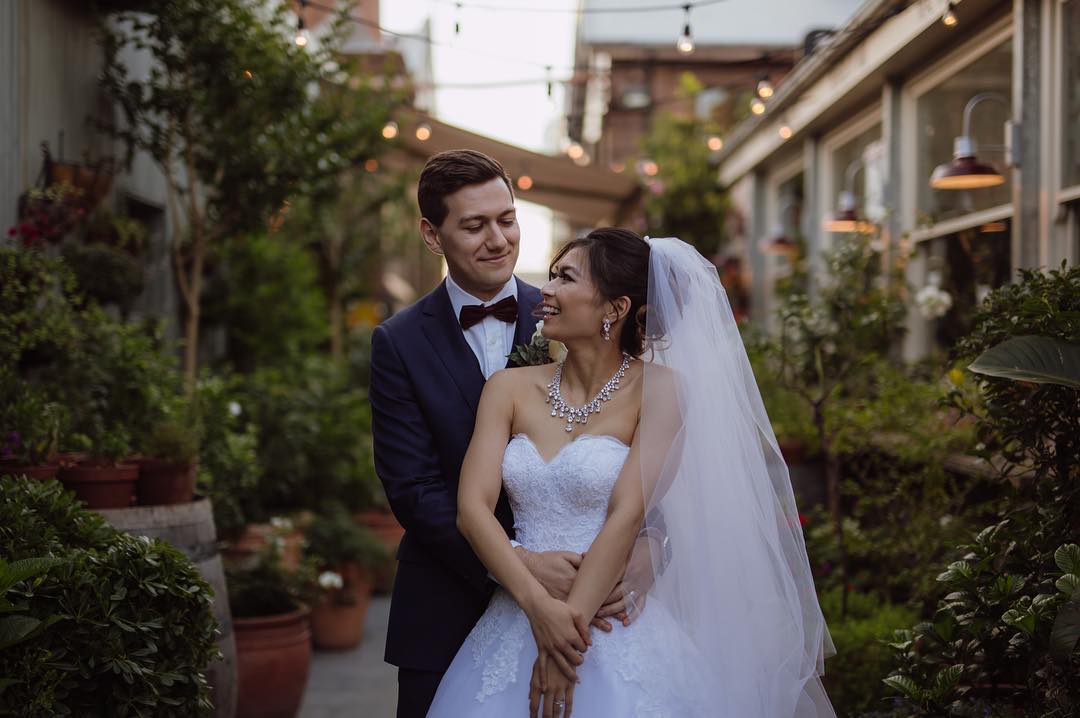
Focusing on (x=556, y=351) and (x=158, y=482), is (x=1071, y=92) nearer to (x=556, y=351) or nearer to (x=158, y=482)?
(x=556, y=351)

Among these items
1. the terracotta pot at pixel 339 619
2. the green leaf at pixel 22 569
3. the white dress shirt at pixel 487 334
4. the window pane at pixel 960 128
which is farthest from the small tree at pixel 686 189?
the green leaf at pixel 22 569

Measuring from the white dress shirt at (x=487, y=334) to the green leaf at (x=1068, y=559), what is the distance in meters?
1.55

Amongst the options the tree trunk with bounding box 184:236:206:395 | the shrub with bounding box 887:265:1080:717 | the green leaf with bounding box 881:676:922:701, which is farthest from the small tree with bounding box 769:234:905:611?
the tree trunk with bounding box 184:236:206:395

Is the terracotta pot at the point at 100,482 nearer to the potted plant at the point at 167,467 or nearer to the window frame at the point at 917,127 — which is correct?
the potted plant at the point at 167,467

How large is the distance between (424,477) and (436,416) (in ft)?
0.59

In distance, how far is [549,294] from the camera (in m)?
2.99

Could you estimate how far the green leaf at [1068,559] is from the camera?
2.79 metres

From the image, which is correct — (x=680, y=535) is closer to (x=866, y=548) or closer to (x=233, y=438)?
(x=866, y=548)

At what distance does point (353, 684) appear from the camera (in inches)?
264

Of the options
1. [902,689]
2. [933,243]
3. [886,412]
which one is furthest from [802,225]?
[902,689]

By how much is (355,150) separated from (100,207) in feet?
7.69

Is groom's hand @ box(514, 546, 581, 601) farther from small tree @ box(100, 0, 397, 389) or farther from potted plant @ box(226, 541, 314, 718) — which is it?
small tree @ box(100, 0, 397, 389)

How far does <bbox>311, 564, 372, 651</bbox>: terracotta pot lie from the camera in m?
7.48

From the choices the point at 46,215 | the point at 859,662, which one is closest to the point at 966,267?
the point at 859,662
